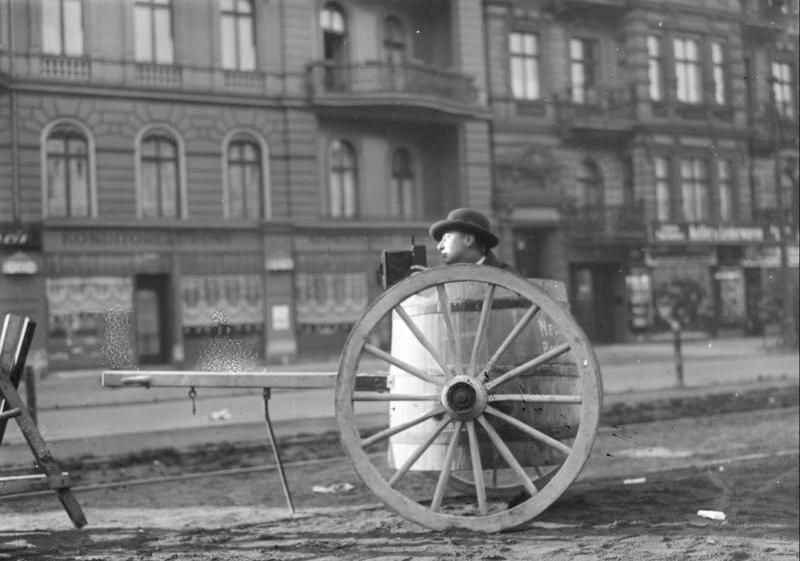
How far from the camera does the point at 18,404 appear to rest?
11.1 feet

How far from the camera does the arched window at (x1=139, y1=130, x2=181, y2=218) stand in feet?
55.3

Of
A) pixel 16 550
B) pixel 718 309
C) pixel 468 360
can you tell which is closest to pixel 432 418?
pixel 468 360

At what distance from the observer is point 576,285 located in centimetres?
2473

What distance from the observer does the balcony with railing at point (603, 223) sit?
23547 millimetres

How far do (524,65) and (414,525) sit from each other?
20.0 m

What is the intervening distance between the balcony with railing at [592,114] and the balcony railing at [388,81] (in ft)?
14.1

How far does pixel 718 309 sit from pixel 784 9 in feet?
54.6

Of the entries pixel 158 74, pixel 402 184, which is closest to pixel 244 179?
pixel 402 184

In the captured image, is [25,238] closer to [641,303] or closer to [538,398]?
[538,398]

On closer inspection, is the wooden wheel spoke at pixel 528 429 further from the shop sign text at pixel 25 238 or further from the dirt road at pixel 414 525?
the shop sign text at pixel 25 238

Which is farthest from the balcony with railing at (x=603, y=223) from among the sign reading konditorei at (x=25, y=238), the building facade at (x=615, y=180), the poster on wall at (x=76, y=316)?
the sign reading konditorei at (x=25, y=238)

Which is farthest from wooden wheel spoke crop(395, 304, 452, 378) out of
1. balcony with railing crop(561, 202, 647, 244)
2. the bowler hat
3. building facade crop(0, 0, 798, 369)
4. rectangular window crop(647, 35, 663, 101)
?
balcony with railing crop(561, 202, 647, 244)

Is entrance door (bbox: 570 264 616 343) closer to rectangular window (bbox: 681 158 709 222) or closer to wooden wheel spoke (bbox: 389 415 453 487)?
rectangular window (bbox: 681 158 709 222)

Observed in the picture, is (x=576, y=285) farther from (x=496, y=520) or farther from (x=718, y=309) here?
(x=496, y=520)
